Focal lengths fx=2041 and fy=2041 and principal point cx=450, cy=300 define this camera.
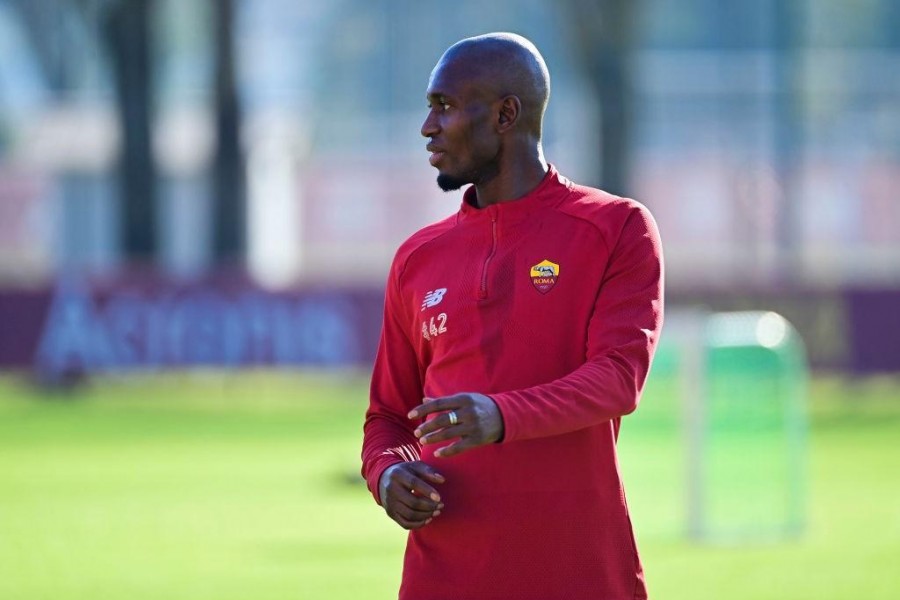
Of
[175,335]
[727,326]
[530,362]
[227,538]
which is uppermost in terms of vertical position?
[530,362]

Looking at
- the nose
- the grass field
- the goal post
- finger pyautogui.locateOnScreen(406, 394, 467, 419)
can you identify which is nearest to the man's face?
the nose

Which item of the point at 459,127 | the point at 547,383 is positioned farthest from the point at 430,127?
the point at 547,383

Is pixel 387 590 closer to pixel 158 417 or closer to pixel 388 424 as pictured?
pixel 388 424

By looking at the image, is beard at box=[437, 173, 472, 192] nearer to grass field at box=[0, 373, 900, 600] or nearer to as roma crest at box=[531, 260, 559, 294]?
as roma crest at box=[531, 260, 559, 294]

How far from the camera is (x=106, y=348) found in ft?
90.1

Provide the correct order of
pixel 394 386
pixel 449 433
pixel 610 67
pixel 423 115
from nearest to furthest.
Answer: pixel 449 433, pixel 394 386, pixel 610 67, pixel 423 115

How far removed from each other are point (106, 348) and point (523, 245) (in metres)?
22.8

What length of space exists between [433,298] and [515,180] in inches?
14.8

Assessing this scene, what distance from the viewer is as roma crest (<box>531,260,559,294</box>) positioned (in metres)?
5.15

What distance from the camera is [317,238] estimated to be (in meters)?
54.8

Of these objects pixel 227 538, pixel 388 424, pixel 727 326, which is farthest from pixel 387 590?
pixel 388 424

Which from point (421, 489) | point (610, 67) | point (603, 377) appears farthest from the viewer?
point (610, 67)

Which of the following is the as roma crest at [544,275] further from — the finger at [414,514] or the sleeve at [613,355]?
the finger at [414,514]

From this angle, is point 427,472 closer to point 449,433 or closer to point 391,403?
point 449,433
